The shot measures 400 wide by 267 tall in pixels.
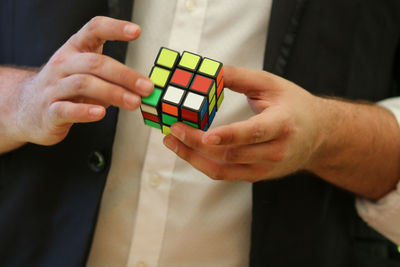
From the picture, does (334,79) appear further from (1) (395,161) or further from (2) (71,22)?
(2) (71,22)

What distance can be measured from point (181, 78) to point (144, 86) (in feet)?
0.38

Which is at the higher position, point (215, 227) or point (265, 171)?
point (265, 171)

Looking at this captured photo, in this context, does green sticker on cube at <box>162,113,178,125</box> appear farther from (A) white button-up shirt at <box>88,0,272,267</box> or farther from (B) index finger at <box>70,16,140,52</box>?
(A) white button-up shirt at <box>88,0,272,267</box>

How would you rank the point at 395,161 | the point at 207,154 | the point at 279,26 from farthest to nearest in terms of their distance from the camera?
the point at 395,161, the point at 279,26, the point at 207,154

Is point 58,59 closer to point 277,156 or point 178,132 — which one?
point 178,132

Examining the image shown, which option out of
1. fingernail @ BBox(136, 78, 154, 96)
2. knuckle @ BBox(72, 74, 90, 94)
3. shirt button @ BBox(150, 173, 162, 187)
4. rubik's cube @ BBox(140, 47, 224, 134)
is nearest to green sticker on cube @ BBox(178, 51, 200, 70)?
rubik's cube @ BBox(140, 47, 224, 134)

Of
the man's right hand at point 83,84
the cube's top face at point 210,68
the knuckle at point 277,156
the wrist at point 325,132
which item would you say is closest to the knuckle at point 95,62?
the man's right hand at point 83,84

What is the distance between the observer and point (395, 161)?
3.97 feet

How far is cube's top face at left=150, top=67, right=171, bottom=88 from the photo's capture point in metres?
0.84

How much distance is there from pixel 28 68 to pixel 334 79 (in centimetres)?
100

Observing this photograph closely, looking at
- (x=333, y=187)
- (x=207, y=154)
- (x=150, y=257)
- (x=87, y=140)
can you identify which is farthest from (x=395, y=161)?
(x=87, y=140)

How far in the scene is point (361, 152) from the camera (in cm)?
117

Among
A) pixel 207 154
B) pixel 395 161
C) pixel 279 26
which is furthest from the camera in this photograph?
pixel 395 161

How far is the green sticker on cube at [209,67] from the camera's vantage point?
0.84m
